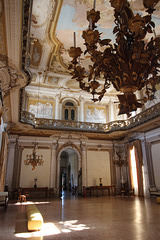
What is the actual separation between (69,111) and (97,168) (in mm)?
5440

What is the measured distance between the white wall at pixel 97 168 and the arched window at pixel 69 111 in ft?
11.2

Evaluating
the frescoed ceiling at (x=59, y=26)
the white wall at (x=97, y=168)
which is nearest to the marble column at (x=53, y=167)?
the white wall at (x=97, y=168)

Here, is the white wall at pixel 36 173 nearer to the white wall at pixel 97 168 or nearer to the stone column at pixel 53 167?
the stone column at pixel 53 167

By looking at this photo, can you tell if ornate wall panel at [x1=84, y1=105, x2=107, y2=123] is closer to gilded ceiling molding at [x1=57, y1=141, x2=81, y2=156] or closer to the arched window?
the arched window

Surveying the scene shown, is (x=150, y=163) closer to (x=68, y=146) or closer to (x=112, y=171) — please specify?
(x=112, y=171)

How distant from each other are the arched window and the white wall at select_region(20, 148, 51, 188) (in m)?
3.39

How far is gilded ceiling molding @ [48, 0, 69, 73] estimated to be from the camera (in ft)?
24.2

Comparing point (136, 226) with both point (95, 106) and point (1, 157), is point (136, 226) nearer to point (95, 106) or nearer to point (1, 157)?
point (1, 157)

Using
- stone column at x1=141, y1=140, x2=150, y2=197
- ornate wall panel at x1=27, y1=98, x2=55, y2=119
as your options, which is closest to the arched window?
ornate wall panel at x1=27, y1=98, x2=55, y2=119

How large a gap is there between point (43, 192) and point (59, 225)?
31.8 ft

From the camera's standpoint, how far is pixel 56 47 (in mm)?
9852

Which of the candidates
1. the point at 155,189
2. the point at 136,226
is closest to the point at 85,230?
the point at 136,226

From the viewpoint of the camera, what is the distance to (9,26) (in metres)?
4.74

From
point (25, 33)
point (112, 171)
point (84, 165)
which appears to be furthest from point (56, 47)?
point (112, 171)
